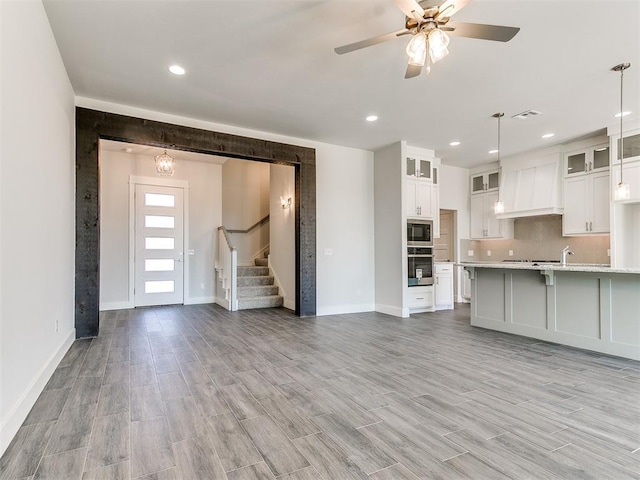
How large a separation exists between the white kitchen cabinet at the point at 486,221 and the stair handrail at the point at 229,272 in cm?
535

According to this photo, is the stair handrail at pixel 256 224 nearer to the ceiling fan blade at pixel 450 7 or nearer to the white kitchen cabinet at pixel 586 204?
the white kitchen cabinet at pixel 586 204

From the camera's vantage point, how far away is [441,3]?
2312mm

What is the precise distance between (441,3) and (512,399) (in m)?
2.91

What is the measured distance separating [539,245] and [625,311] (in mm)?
3538

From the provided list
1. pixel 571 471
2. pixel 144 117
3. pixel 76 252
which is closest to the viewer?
pixel 571 471

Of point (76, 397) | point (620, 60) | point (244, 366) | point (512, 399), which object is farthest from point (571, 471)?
point (620, 60)

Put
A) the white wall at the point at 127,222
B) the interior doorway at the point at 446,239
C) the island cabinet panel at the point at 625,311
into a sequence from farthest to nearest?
the interior doorway at the point at 446,239 < the white wall at the point at 127,222 < the island cabinet panel at the point at 625,311

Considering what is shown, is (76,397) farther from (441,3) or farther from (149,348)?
(441,3)

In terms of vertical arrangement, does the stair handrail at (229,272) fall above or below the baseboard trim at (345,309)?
above

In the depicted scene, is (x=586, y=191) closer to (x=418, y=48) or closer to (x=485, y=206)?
(x=485, y=206)

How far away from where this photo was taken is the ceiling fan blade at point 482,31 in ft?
7.29

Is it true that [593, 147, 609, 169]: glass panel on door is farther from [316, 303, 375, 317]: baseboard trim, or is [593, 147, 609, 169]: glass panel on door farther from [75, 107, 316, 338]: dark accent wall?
[75, 107, 316, 338]: dark accent wall

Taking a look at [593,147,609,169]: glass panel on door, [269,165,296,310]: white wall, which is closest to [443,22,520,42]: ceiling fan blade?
[269,165,296,310]: white wall

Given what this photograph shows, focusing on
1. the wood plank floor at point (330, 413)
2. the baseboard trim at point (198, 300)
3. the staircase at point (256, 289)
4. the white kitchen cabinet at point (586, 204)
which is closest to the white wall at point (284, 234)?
the staircase at point (256, 289)
